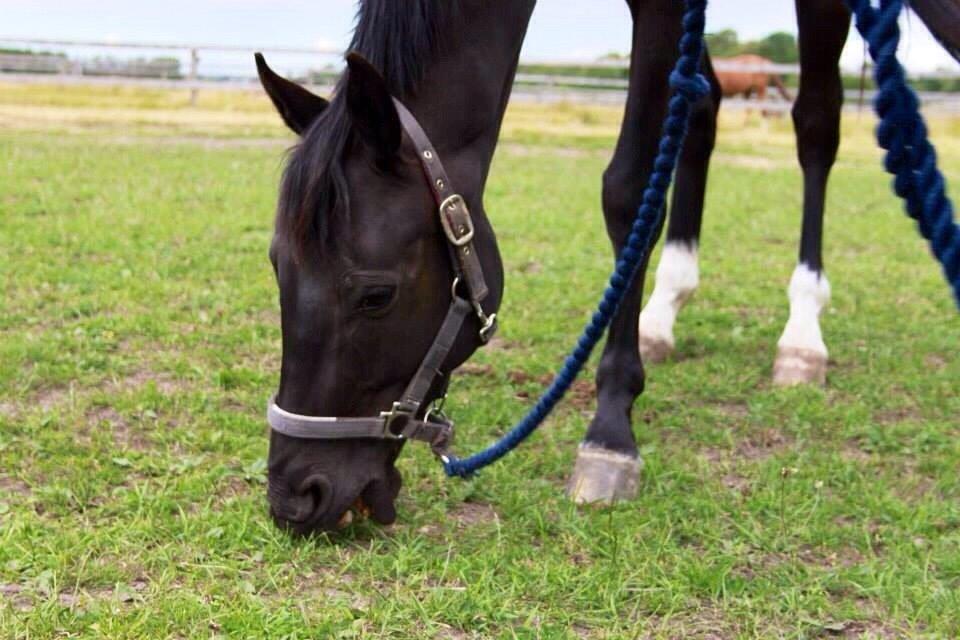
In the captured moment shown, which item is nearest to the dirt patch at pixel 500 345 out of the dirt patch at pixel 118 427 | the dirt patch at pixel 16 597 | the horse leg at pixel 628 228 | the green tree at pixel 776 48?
the horse leg at pixel 628 228

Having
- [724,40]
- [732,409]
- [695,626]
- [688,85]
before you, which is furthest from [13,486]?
[724,40]

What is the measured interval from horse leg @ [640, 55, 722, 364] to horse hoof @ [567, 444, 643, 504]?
1477mm

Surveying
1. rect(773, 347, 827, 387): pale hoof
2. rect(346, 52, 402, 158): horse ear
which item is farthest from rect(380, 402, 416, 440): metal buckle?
rect(773, 347, 827, 387): pale hoof

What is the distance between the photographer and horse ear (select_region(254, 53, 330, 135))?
2.21m

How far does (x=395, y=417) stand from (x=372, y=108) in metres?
0.68

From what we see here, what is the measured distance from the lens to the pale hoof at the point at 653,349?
13.9 ft

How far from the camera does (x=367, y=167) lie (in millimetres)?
2150

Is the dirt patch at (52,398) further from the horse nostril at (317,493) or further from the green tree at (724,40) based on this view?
the green tree at (724,40)

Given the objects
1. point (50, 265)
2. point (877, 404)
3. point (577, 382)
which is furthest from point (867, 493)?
point (50, 265)

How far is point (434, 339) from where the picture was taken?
89.3 inches

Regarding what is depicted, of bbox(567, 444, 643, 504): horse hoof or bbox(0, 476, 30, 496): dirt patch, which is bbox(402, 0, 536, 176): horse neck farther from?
bbox(0, 476, 30, 496): dirt patch

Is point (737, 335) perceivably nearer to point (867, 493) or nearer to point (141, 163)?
point (867, 493)

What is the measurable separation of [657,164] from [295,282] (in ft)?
2.85

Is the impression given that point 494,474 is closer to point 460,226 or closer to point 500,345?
point 460,226
